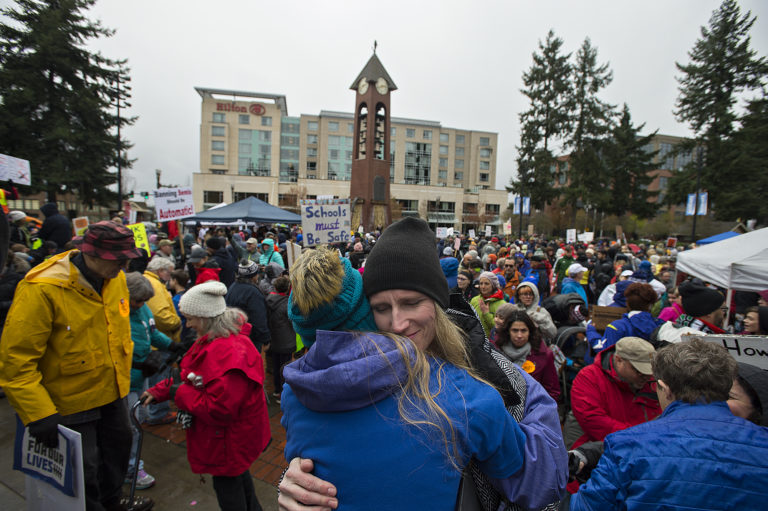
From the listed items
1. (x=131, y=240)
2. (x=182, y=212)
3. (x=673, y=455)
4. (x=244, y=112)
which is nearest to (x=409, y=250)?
(x=673, y=455)

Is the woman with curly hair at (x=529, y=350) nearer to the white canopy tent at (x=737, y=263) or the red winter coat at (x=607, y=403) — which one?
the red winter coat at (x=607, y=403)

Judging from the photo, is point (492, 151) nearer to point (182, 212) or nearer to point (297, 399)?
point (182, 212)

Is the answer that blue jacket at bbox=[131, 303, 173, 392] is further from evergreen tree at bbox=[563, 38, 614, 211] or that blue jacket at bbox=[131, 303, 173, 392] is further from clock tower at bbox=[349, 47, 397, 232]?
evergreen tree at bbox=[563, 38, 614, 211]

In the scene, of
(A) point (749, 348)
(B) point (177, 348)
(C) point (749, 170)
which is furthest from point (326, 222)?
(C) point (749, 170)

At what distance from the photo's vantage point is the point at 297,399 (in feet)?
3.57

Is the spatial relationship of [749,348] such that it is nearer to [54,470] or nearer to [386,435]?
[386,435]

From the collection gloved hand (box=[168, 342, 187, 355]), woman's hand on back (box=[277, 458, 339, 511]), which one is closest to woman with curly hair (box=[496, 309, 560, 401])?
woman's hand on back (box=[277, 458, 339, 511])

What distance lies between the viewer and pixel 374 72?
105ft

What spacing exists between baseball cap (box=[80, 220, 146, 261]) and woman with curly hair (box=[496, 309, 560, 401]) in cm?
325

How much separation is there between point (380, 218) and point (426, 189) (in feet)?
114

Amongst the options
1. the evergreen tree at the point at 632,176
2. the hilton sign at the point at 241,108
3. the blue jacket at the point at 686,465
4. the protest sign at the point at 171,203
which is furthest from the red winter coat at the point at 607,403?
the hilton sign at the point at 241,108

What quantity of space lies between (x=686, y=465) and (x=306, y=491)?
62.3 inches

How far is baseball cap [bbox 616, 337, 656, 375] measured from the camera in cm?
252

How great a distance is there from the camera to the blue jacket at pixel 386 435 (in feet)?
3.06
